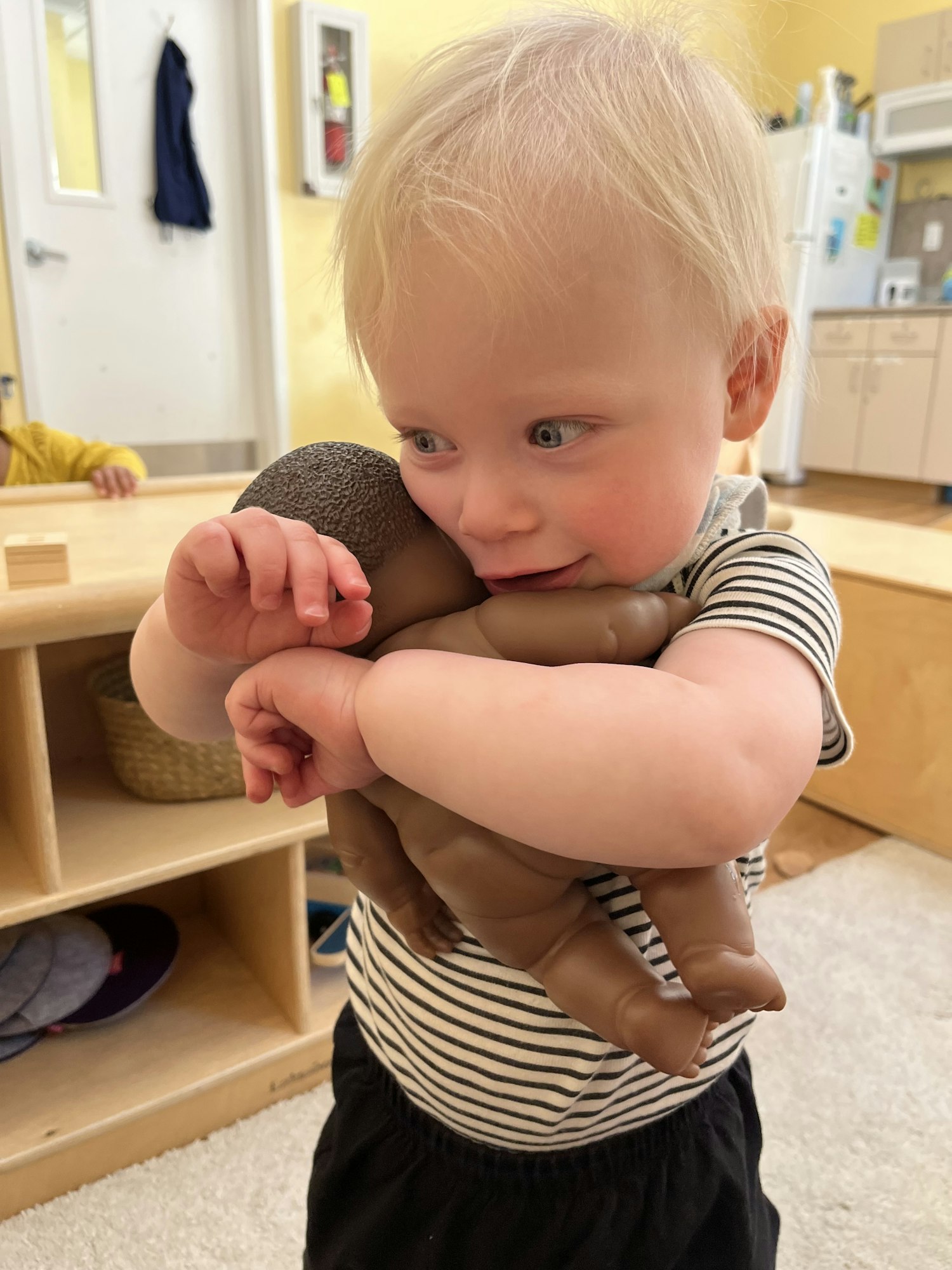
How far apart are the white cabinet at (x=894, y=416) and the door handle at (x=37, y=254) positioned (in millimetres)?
3488

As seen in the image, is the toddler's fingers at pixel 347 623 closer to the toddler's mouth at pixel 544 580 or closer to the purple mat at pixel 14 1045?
the toddler's mouth at pixel 544 580

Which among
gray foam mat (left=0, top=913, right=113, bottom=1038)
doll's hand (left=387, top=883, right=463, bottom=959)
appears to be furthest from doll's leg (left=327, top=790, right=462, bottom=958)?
gray foam mat (left=0, top=913, right=113, bottom=1038)

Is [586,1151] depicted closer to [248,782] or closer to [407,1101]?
[407,1101]

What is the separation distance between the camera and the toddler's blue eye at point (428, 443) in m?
0.42

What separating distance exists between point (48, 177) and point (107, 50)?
45 cm

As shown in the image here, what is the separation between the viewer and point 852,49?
460 centimetres

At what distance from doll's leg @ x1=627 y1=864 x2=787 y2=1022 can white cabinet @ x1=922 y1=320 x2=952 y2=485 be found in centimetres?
436

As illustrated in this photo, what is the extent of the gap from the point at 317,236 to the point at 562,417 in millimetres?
3476

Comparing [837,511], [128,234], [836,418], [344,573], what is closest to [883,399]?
[836,418]

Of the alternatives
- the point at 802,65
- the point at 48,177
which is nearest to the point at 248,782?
the point at 48,177

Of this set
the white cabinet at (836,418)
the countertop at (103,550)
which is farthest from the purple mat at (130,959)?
the white cabinet at (836,418)

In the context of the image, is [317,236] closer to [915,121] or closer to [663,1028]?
[915,121]

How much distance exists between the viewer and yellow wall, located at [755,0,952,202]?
14.7 feet

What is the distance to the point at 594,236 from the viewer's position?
1.18 feet
